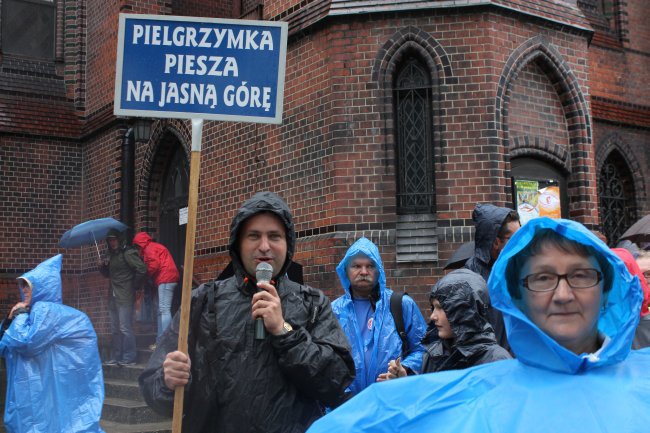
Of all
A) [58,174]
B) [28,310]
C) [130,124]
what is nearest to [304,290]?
[28,310]

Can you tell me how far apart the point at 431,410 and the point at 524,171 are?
9225 mm

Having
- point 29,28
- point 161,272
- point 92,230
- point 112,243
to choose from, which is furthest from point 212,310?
point 29,28

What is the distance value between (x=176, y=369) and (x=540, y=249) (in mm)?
1352

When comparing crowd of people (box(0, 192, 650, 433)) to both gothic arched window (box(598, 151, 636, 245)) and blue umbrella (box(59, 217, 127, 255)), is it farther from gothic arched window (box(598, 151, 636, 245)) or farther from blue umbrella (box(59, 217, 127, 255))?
gothic arched window (box(598, 151, 636, 245))

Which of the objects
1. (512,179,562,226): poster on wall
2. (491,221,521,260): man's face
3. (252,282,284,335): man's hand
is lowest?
(252,282,284,335): man's hand

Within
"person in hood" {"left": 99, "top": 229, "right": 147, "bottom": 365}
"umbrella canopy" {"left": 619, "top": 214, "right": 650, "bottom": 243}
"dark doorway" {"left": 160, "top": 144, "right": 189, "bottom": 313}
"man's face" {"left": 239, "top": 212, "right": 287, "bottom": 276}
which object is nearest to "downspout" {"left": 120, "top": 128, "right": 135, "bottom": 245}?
"dark doorway" {"left": 160, "top": 144, "right": 189, "bottom": 313}

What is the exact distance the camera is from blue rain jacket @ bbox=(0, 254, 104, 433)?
7.61 m

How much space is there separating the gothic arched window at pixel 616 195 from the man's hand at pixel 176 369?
1318 cm

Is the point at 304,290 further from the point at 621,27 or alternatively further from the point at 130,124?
the point at 621,27

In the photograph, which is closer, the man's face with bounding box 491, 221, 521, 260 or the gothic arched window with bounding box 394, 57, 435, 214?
the man's face with bounding box 491, 221, 521, 260

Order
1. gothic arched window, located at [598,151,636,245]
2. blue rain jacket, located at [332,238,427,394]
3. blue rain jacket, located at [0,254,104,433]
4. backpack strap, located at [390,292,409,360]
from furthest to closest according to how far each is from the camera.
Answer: gothic arched window, located at [598,151,636,245] → blue rain jacket, located at [0,254,104,433] → backpack strap, located at [390,292,409,360] → blue rain jacket, located at [332,238,427,394]

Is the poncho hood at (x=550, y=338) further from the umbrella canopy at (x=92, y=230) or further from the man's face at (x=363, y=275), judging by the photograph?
the umbrella canopy at (x=92, y=230)

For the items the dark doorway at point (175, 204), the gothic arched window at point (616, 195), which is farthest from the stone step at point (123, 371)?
the gothic arched window at point (616, 195)

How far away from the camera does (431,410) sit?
2.05 meters
